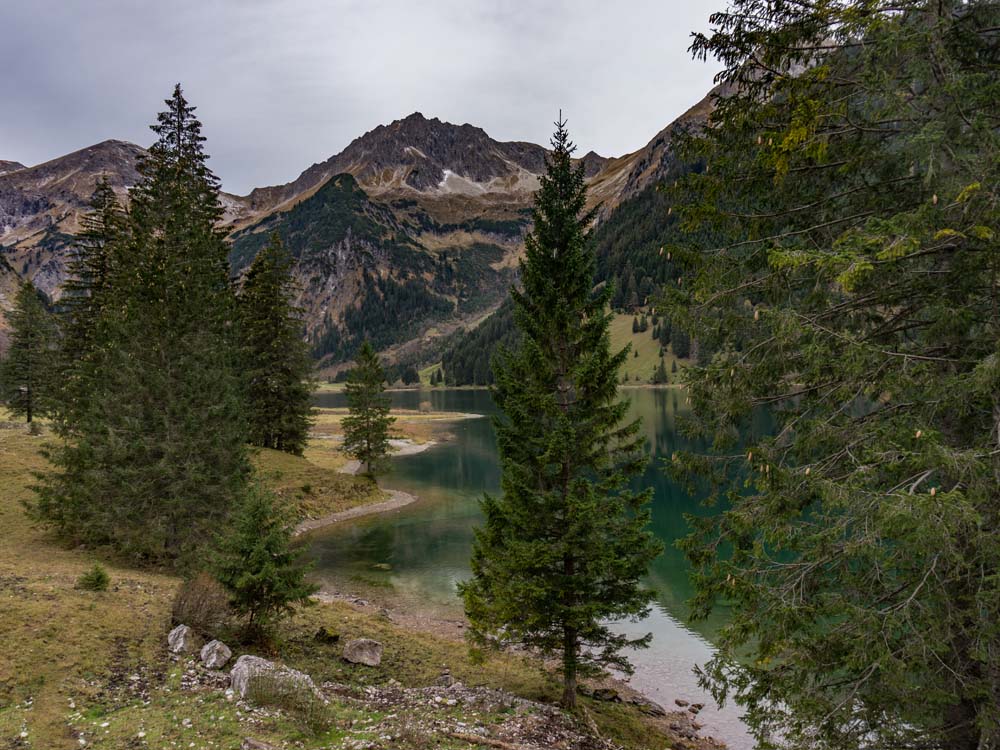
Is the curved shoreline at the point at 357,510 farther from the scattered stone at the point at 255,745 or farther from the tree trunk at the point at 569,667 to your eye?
the scattered stone at the point at 255,745

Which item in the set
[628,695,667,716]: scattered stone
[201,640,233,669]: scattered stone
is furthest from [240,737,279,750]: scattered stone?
[628,695,667,716]: scattered stone

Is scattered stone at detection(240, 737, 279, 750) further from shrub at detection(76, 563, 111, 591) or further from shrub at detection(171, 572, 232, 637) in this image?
shrub at detection(76, 563, 111, 591)

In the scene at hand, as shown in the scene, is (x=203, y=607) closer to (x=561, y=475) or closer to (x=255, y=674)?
(x=255, y=674)

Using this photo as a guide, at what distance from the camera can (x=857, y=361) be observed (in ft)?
21.6

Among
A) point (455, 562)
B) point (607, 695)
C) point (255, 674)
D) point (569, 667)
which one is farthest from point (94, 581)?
point (455, 562)

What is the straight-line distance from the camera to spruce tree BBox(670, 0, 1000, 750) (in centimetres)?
629

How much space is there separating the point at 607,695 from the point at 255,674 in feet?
34.1

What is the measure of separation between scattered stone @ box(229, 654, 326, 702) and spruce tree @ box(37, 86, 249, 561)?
9989 mm

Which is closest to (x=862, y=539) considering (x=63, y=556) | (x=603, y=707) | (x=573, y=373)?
(x=573, y=373)

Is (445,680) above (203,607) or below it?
below

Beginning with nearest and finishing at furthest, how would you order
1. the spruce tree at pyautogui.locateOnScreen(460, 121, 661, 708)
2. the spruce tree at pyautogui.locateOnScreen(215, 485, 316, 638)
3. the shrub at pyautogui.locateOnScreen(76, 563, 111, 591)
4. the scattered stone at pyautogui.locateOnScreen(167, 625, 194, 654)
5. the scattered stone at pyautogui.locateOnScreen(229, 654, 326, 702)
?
1. the scattered stone at pyautogui.locateOnScreen(229, 654, 326, 702)
2. the scattered stone at pyautogui.locateOnScreen(167, 625, 194, 654)
3. the spruce tree at pyautogui.locateOnScreen(460, 121, 661, 708)
4. the spruce tree at pyautogui.locateOnScreen(215, 485, 316, 638)
5. the shrub at pyautogui.locateOnScreen(76, 563, 111, 591)

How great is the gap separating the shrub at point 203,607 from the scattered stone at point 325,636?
327cm

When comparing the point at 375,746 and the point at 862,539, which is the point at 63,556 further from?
the point at 862,539

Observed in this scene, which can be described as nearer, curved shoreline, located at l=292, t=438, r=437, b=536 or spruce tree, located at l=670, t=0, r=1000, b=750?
spruce tree, located at l=670, t=0, r=1000, b=750
